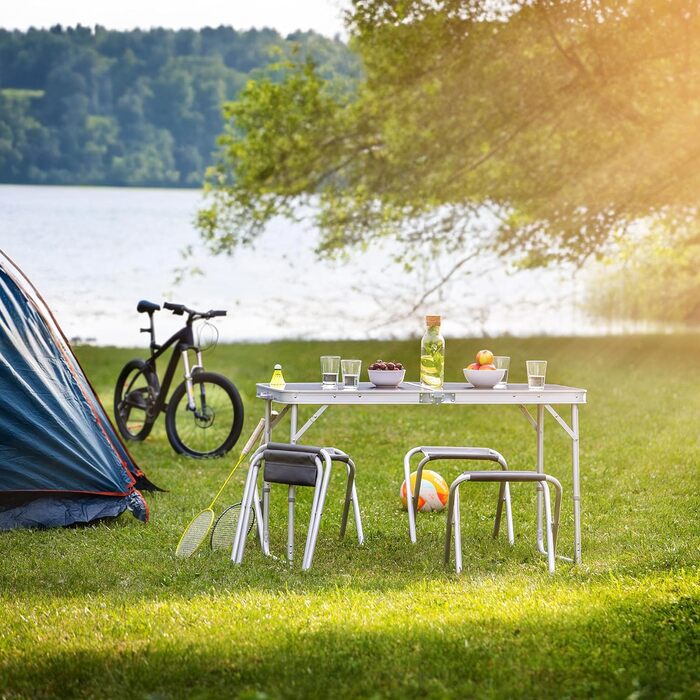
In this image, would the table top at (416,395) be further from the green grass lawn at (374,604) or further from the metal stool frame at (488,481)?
the green grass lawn at (374,604)

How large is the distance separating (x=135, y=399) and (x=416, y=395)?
15.5ft

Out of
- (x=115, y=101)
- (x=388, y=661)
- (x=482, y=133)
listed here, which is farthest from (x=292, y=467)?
(x=115, y=101)

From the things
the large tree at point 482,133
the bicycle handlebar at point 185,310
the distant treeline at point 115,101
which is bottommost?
the bicycle handlebar at point 185,310

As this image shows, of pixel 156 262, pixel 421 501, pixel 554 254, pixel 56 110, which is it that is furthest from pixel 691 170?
pixel 56 110

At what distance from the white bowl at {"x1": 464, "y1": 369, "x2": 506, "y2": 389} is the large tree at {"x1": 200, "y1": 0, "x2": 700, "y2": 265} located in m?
9.84

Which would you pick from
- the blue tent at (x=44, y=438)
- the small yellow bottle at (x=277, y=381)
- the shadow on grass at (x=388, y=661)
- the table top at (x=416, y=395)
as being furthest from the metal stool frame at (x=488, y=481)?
the blue tent at (x=44, y=438)

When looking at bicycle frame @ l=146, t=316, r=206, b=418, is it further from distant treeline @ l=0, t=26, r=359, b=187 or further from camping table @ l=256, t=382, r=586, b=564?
distant treeline @ l=0, t=26, r=359, b=187

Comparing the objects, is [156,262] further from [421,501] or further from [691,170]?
[421,501]

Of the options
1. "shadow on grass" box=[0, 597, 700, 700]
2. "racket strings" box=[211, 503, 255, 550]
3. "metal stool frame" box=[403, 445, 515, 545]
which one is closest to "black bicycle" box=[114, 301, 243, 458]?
"racket strings" box=[211, 503, 255, 550]

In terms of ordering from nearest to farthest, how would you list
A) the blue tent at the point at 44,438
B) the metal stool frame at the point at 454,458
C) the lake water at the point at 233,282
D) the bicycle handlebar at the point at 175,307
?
the metal stool frame at the point at 454,458 → the blue tent at the point at 44,438 → the bicycle handlebar at the point at 175,307 → the lake water at the point at 233,282

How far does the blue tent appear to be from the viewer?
6.59 meters

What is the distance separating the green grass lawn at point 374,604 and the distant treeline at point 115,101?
77.5 ft

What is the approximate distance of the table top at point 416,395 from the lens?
17.7ft

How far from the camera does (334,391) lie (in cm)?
541
